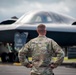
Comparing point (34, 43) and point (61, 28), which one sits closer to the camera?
point (34, 43)

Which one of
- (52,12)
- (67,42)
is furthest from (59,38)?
(52,12)

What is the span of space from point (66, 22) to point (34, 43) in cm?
1583

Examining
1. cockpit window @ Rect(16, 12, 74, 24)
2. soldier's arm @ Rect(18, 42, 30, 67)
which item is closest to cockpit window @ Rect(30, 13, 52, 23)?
cockpit window @ Rect(16, 12, 74, 24)

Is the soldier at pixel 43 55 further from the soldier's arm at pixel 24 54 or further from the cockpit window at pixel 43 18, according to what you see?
the cockpit window at pixel 43 18

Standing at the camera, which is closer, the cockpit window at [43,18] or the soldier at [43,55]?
the soldier at [43,55]

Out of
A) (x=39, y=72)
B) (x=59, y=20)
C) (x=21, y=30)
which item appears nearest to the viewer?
(x=39, y=72)

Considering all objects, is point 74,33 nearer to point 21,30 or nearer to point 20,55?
point 21,30

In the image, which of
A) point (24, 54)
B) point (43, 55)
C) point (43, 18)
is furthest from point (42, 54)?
point (43, 18)

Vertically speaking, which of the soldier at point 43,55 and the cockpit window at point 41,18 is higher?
the cockpit window at point 41,18

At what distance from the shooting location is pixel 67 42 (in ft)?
68.0

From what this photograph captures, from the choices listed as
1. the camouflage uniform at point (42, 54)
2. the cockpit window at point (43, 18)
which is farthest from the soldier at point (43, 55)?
the cockpit window at point (43, 18)

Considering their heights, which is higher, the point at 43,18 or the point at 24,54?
the point at 43,18

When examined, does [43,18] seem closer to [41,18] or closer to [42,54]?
[41,18]

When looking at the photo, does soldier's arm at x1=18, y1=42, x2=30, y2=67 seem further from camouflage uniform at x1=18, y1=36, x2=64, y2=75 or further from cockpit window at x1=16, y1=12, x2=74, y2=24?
cockpit window at x1=16, y1=12, x2=74, y2=24
